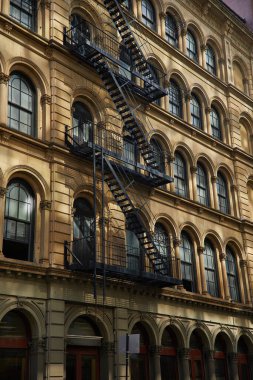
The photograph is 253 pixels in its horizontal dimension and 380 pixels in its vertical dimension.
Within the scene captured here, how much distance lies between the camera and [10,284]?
17.8 metres

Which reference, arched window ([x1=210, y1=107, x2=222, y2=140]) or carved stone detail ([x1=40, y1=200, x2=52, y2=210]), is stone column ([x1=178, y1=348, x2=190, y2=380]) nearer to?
carved stone detail ([x1=40, y1=200, x2=52, y2=210])

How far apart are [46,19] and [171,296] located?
12759mm

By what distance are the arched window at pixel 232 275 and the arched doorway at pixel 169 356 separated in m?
5.91

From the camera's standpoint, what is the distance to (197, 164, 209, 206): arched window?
29.0 m

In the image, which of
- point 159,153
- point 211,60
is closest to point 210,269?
point 159,153

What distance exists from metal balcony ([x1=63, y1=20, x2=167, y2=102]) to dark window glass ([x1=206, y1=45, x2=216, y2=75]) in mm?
7236

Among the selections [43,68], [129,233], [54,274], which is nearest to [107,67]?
[43,68]

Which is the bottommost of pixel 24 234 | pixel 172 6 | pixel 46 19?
pixel 24 234

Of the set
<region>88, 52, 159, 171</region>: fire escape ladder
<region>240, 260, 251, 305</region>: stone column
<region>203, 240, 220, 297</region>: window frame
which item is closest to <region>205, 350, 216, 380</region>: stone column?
<region>203, 240, 220, 297</region>: window frame

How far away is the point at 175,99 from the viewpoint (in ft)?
96.2

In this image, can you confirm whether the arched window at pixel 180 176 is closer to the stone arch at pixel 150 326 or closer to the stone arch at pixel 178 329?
the stone arch at pixel 178 329

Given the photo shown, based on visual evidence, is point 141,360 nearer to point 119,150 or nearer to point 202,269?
point 202,269

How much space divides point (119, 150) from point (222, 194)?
9.32 meters

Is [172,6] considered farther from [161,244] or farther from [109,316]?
[109,316]
